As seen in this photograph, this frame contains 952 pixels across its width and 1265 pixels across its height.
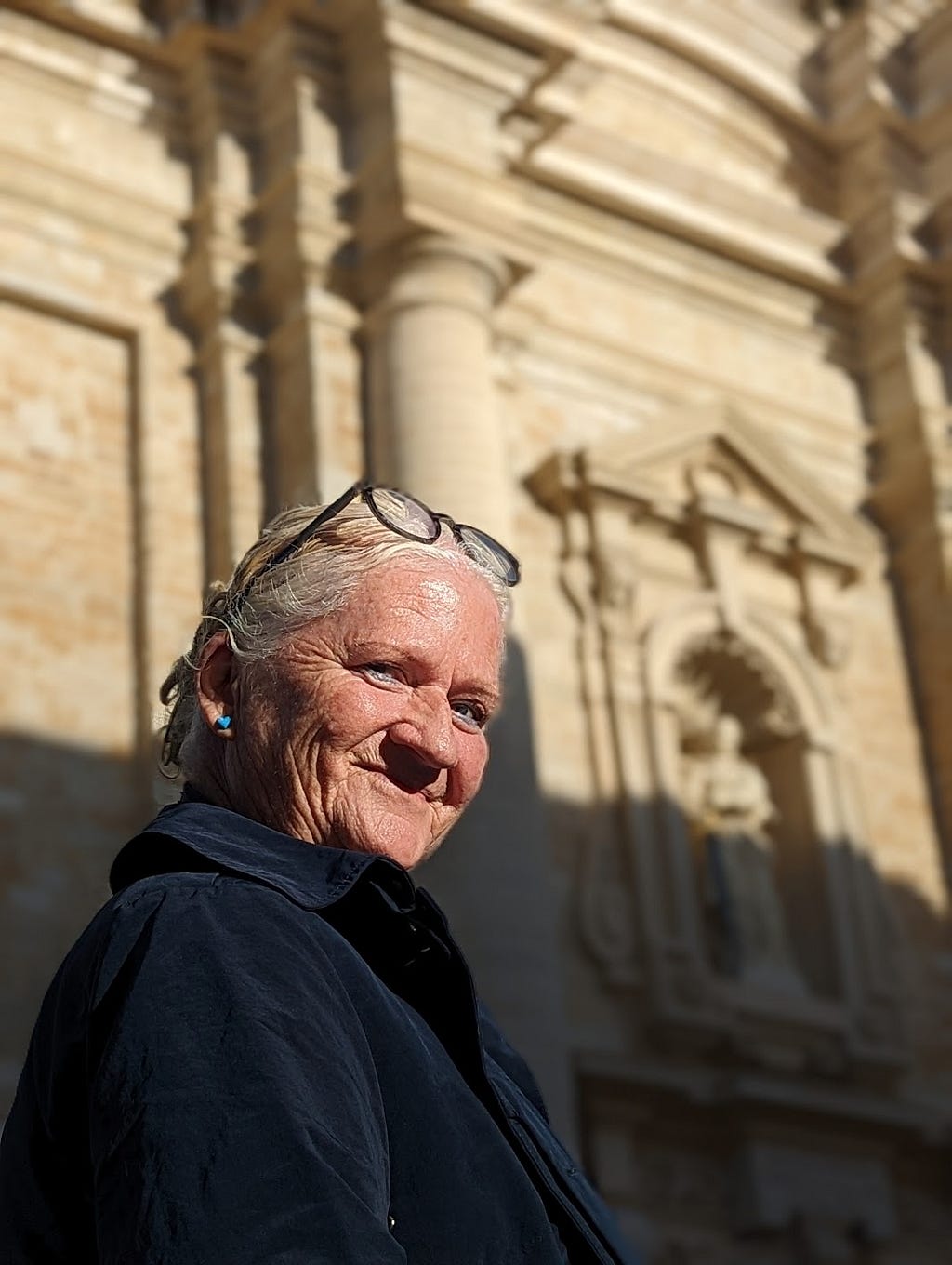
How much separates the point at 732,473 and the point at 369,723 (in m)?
9.50

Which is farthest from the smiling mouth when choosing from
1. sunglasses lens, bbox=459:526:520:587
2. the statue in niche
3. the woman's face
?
the statue in niche

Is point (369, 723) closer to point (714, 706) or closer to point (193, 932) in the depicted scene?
point (193, 932)

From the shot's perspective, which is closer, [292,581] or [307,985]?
[307,985]

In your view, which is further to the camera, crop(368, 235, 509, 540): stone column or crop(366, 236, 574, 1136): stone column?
crop(368, 235, 509, 540): stone column

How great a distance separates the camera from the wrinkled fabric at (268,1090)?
124 centimetres

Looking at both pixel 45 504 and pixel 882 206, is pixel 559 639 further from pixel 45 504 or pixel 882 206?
pixel 882 206

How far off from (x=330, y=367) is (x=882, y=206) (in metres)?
4.67

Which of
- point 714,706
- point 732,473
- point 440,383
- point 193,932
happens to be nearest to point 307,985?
point 193,932

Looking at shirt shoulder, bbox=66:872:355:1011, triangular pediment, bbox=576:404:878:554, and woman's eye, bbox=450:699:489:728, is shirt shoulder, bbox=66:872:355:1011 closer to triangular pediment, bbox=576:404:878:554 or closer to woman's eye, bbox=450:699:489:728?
woman's eye, bbox=450:699:489:728

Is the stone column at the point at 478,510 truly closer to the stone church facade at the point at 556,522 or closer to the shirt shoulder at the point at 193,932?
the stone church facade at the point at 556,522

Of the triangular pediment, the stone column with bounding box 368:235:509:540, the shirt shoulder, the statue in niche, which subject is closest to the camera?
the shirt shoulder

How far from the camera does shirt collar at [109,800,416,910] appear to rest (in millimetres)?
1489

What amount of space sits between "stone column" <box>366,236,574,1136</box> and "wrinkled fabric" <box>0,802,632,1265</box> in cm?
627

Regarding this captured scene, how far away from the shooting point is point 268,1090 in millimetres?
1274
